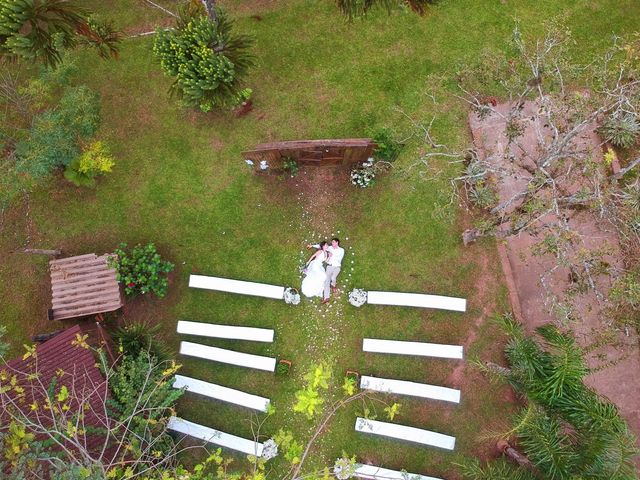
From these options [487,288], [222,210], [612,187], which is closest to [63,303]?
[222,210]

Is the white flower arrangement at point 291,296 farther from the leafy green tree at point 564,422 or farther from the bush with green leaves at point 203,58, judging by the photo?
the leafy green tree at point 564,422

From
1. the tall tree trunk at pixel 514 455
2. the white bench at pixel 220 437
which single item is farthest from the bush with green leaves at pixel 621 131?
the white bench at pixel 220 437

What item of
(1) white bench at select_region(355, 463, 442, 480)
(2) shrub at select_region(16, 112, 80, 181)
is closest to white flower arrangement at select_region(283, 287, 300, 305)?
(1) white bench at select_region(355, 463, 442, 480)

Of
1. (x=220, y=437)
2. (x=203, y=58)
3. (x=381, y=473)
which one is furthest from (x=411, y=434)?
(x=203, y=58)

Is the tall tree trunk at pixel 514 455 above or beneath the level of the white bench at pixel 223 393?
beneath

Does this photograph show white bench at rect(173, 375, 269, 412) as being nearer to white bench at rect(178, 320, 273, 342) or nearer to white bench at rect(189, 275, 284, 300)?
white bench at rect(178, 320, 273, 342)
